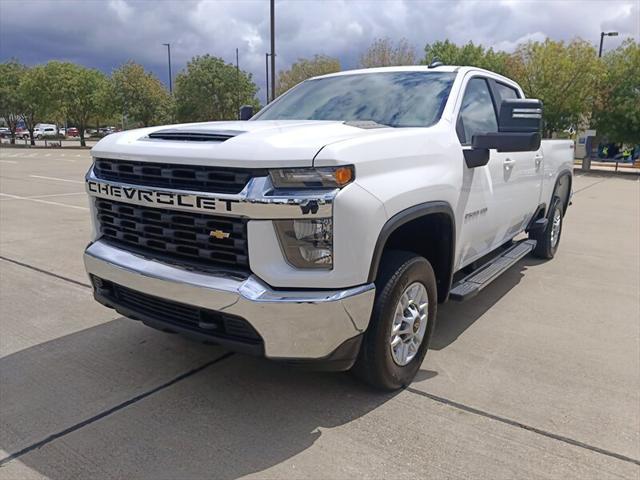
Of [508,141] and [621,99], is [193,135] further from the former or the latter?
[621,99]

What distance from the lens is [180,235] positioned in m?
2.79

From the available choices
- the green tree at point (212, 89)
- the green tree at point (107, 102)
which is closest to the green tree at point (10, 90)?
the green tree at point (107, 102)

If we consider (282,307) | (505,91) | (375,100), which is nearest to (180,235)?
(282,307)

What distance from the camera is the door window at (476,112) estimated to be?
12.7 feet

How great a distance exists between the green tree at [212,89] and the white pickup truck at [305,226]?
3517 cm

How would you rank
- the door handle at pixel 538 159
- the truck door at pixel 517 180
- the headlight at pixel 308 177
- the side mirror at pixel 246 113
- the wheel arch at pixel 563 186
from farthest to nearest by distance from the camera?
the wheel arch at pixel 563 186 → the door handle at pixel 538 159 → the side mirror at pixel 246 113 → the truck door at pixel 517 180 → the headlight at pixel 308 177

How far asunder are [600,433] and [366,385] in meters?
1.28

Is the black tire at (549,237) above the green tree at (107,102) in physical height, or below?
below

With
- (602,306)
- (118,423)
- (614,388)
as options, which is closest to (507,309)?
(602,306)

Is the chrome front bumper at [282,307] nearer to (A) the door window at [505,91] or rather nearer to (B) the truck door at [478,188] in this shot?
(B) the truck door at [478,188]

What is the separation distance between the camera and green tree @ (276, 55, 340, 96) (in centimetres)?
4209

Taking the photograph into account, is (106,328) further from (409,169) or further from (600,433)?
(600,433)

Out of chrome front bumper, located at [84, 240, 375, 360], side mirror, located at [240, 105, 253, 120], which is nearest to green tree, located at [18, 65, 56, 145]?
side mirror, located at [240, 105, 253, 120]

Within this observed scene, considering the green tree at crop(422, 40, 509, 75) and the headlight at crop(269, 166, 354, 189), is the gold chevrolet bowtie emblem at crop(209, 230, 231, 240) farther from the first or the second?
the green tree at crop(422, 40, 509, 75)
